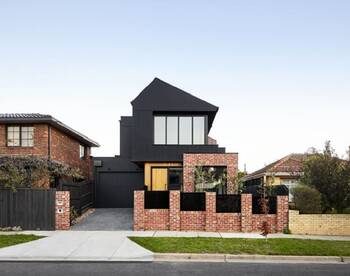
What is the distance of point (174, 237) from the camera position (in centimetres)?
1511

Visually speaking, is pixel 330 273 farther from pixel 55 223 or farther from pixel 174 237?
pixel 55 223

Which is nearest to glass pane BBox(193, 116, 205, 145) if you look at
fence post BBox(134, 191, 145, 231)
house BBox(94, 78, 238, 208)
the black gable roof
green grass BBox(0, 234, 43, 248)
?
house BBox(94, 78, 238, 208)

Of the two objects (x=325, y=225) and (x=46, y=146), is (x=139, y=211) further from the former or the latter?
(x=325, y=225)

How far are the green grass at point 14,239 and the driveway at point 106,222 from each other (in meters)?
2.65

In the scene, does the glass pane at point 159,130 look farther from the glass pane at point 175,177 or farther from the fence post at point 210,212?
the fence post at point 210,212

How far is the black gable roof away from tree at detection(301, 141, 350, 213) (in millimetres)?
7233

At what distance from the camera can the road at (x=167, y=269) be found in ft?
33.4

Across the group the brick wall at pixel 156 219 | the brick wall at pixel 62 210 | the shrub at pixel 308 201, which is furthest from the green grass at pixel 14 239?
the shrub at pixel 308 201

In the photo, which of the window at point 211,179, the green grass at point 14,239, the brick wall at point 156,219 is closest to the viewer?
the green grass at point 14,239

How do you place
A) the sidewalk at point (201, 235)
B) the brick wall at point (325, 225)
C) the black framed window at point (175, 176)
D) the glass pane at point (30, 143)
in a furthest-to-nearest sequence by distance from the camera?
the black framed window at point (175, 176) < the glass pane at point (30, 143) < the brick wall at point (325, 225) < the sidewalk at point (201, 235)

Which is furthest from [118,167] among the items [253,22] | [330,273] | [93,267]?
[330,273]

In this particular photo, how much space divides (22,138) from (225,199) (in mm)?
11109

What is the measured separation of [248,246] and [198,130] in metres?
11.8

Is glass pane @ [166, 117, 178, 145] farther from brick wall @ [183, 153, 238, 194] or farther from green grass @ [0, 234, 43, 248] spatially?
green grass @ [0, 234, 43, 248]
